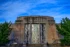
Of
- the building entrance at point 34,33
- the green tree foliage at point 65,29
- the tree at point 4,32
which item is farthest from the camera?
the building entrance at point 34,33

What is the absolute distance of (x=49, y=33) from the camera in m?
30.3

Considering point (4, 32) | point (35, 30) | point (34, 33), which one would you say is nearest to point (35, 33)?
point (34, 33)

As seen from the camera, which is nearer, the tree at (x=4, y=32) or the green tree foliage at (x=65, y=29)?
the green tree foliage at (x=65, y=29)

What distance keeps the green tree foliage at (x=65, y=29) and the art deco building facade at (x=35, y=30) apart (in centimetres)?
137

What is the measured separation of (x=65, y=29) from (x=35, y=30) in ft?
11.7

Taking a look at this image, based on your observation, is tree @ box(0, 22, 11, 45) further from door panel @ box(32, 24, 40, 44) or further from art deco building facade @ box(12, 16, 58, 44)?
door panel @ box(32, 24, 40, 44)

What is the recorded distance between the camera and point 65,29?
93.7ft

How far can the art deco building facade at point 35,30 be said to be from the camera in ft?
99.1

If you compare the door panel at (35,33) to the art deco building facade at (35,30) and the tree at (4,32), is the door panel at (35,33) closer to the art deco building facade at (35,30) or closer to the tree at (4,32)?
the art deco building facade at (35,30)

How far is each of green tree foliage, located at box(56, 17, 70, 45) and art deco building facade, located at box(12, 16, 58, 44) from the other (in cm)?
137

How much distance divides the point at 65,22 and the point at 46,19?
242 centimetres

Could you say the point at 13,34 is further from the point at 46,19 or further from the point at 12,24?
the point at 46,19

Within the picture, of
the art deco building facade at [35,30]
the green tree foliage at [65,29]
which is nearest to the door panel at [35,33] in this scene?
the art deco building facade at [35,30]

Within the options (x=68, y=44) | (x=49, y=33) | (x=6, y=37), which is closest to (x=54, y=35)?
(x=49, y=33)
